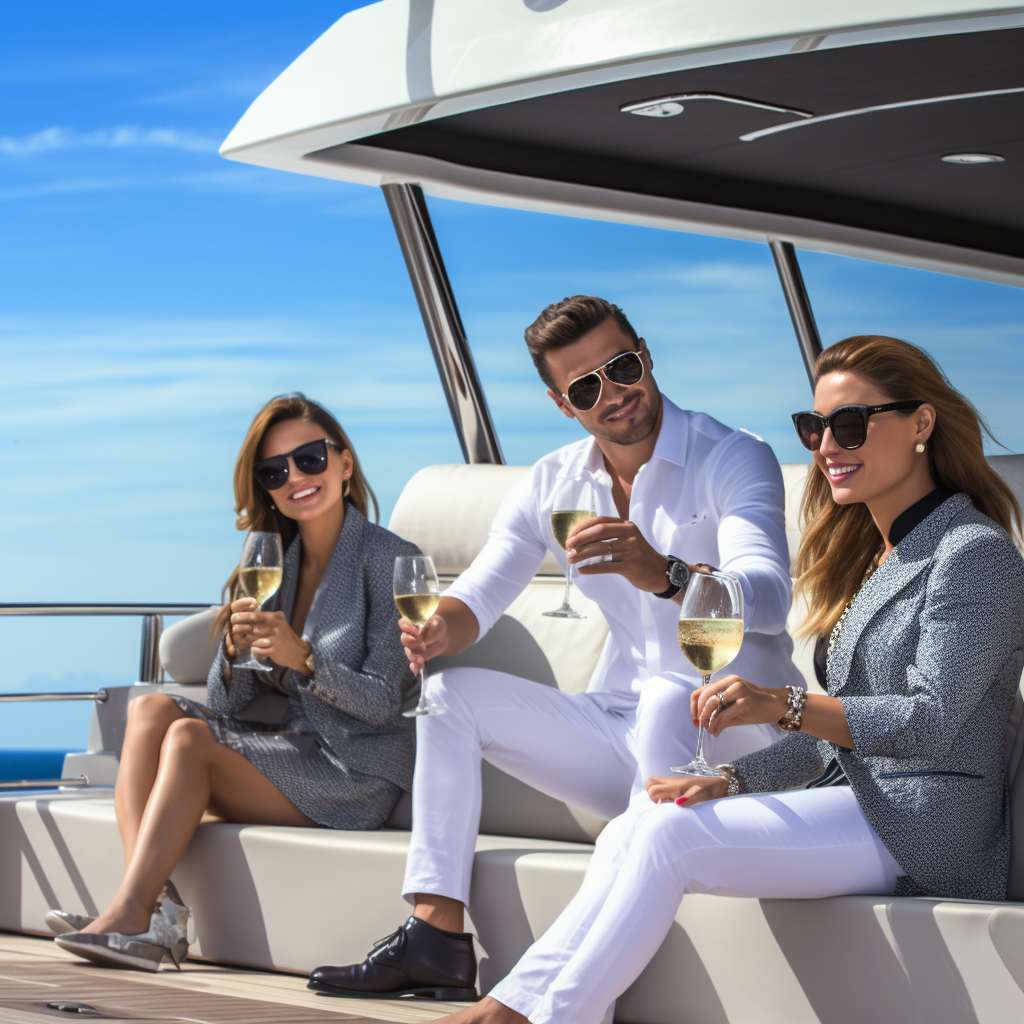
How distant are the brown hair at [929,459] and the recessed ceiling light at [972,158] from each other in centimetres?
449

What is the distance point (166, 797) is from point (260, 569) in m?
0.53

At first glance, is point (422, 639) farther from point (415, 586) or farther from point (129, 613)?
point (129, 613)

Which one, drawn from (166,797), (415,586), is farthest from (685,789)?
(166,797)

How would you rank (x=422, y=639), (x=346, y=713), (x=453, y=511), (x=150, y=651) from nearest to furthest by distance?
(x=422, y=639), (x=346, y=713), (x=453, y=511), (x=150, y=651)

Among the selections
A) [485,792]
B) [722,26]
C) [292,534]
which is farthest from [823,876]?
[722,26]

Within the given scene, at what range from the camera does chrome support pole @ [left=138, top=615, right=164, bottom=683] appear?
4.64 metres

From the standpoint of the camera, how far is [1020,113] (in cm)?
566

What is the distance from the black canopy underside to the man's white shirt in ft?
8.27

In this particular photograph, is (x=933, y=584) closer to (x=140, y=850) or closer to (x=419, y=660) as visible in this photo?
(x=419, y=660)

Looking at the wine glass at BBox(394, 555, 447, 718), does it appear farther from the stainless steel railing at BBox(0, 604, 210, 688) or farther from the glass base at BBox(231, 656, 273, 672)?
the stainless steel railing at BBox(0, 604, 210, 688)

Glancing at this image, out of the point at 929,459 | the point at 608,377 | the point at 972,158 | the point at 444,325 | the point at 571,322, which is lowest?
the point at 929,459

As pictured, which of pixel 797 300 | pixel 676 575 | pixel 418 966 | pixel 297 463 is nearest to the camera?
pixel 676 575

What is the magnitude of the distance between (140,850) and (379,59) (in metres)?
3.00

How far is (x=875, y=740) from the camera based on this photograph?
2082 mm
